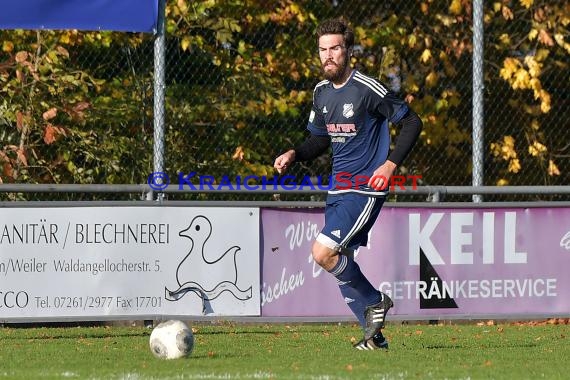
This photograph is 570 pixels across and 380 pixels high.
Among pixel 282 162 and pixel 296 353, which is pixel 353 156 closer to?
pixel 282 162

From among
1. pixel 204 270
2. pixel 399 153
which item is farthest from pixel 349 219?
pixel 204 270

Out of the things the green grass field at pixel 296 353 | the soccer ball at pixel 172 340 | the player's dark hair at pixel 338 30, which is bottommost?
the green grass field at pixel 296 353

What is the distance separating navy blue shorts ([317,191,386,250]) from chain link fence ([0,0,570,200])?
381 centimetres

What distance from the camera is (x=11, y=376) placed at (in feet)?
22.8

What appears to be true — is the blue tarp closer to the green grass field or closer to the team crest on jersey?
the green grass field

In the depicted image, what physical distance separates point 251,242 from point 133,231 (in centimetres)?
109

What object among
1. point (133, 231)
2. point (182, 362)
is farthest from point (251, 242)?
point (182, 362)

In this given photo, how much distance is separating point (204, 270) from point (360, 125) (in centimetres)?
299

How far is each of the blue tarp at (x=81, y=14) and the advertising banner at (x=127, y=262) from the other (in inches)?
67.4

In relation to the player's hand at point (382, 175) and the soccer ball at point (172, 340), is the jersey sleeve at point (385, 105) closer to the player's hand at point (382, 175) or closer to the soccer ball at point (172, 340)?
the player's hand at point (382, 175)

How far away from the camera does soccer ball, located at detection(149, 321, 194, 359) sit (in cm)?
769

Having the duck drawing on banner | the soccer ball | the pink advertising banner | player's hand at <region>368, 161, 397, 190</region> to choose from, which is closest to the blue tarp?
the duck drawing on banner

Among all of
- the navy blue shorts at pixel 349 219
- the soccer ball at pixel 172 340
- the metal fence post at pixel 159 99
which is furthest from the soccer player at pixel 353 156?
the metal fence post at pixel 159 99

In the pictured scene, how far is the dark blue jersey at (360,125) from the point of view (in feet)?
27.6
